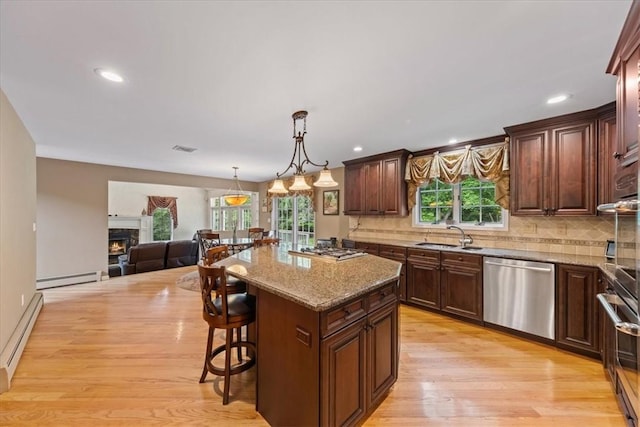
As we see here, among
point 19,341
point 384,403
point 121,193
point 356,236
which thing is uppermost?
point 121,193

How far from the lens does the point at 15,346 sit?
2391mm

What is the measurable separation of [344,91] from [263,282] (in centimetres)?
169

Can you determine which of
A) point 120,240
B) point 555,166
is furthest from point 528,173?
point 120,240

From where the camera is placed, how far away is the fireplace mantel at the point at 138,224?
8.87 m

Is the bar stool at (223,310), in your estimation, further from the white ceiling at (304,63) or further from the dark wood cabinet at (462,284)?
the dark wood cabinet at (462,284)

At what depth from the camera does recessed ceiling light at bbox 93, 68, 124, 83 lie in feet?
6.42

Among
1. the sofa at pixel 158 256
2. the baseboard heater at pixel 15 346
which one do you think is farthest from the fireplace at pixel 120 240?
the baseboard heater at pixel 15 346

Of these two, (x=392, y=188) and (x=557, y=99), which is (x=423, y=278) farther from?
(x=557, y=99)

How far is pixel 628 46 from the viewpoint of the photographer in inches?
61.6

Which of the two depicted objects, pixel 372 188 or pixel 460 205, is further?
pixel 372 188

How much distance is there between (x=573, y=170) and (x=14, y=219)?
19.1 feet

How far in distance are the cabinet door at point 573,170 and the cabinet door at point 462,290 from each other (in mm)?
1120

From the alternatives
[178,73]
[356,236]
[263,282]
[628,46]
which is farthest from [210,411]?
[356,236]

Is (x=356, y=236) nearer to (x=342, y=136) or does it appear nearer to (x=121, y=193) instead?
(x=342, y=136)
